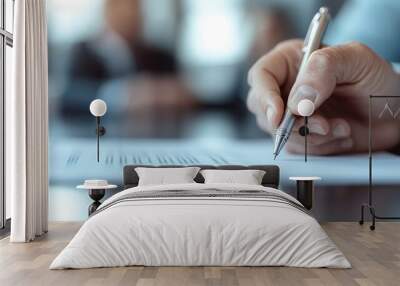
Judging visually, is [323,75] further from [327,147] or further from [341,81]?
[327,147]

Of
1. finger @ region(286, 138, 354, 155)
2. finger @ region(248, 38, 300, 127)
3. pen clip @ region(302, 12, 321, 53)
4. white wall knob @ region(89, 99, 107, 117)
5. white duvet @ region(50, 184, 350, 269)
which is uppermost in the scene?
pen clip @ region(302, 12, 321, 53)

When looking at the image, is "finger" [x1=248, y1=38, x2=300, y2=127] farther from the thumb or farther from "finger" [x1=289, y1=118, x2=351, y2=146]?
"finger" [x1=289, y1=118, x2=351, y2=146]

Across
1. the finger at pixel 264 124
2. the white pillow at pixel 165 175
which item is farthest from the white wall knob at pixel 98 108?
the finger at pixel 264 124

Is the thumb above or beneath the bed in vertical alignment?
above

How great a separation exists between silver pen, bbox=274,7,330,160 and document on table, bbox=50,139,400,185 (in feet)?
0.46

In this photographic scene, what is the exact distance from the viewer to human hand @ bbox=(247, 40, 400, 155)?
7.88 meters

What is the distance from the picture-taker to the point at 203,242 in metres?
4.98

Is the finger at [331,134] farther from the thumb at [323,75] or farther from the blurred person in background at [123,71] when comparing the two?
the blurred person in background at [123,71]

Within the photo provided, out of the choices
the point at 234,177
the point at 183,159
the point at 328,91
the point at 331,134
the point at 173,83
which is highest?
the point at 173,83

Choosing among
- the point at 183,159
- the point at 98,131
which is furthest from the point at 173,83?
the point at 98,131

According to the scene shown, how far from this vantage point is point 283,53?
8.04 metres

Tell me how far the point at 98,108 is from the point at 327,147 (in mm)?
3007

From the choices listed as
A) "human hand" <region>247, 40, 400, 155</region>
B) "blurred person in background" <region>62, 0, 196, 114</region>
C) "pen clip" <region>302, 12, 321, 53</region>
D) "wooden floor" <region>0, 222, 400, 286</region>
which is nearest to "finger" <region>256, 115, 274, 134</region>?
"human hand" <region>247, 40, 400, 155</region>

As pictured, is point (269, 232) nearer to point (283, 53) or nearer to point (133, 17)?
point (283, 53)
